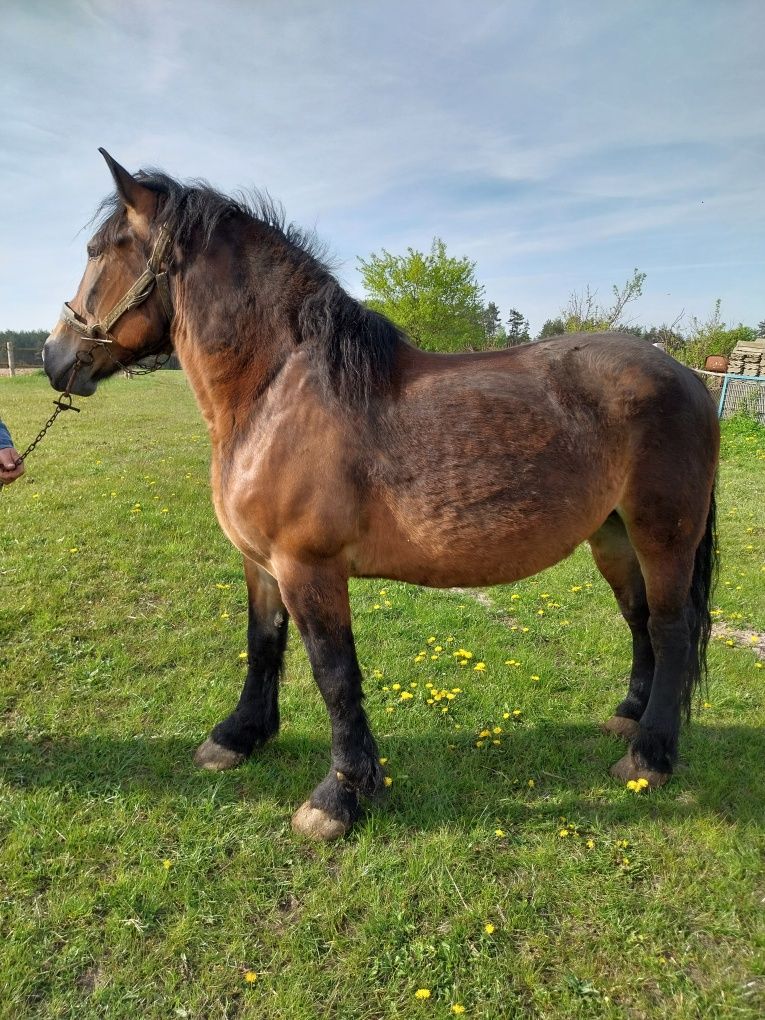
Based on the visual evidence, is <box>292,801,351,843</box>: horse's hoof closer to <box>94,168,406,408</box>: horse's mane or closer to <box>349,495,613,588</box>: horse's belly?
<box>349,495,613,588</box>: horse's belly

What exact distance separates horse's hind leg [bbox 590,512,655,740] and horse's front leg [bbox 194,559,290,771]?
194 cm

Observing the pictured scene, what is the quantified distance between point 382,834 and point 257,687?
3.40 ft

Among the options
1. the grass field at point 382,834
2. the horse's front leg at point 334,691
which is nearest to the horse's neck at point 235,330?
the horse's front leg at point 334,691

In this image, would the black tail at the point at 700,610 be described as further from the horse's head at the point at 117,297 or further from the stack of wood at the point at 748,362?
the stack of wood at the point at 748,362

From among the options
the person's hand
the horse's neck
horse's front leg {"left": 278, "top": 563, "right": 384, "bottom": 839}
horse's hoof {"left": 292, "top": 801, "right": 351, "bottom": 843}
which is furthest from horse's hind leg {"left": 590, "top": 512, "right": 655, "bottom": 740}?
the person's hand

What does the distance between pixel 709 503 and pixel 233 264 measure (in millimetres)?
2737

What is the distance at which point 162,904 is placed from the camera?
2355mm

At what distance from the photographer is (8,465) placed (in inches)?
127

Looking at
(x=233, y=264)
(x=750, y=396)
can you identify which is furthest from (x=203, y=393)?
(x=750, y=396)

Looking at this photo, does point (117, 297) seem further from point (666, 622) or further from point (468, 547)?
point (666, 622)

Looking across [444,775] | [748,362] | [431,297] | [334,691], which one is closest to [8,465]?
[334,691]

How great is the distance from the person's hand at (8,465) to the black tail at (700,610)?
3801 mm

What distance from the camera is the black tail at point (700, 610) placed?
3.23 meters

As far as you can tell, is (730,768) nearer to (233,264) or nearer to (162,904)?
(162,904)
